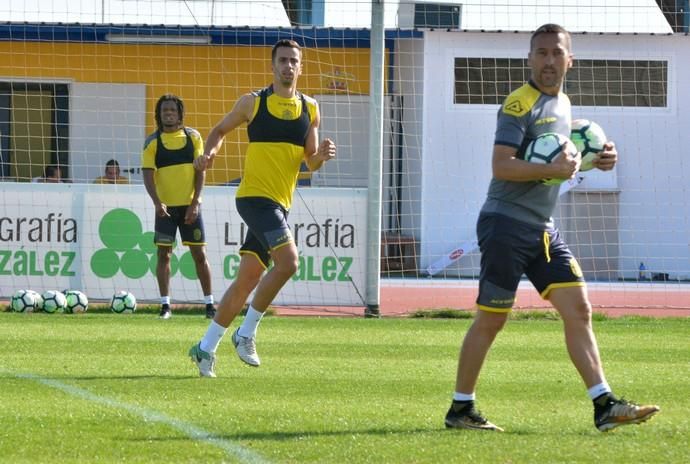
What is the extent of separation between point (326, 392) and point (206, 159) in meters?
1.90

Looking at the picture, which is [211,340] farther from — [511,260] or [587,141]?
[587,141]

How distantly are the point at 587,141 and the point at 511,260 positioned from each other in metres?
0.73

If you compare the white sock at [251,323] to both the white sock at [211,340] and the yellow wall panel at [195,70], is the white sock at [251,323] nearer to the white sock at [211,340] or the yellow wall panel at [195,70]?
the white sock at [211,340]

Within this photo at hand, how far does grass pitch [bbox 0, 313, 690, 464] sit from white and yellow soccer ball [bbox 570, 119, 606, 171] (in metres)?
1.35

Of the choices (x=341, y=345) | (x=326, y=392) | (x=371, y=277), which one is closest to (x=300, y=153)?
(x=326, y=392)

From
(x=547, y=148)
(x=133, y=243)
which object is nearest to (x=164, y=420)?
(x=547, y=148)

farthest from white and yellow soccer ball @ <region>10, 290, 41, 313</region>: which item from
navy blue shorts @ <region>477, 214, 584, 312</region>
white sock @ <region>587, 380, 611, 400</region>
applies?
white sock @ <region>587, 380, 611, 400</region>

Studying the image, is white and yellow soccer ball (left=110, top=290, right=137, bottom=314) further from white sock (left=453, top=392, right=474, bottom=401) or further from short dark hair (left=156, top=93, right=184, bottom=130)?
white sock (left=453, top=392, right=474, bottom=401)

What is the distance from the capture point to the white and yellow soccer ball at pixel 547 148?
6570 mm

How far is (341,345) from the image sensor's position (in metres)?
12.1

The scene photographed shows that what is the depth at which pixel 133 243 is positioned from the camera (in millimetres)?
16828

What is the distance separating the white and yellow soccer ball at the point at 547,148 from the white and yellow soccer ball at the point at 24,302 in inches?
400

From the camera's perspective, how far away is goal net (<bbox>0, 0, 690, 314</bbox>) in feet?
69.3

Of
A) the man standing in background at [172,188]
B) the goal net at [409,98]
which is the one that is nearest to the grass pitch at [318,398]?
the man standing in background at [172,188]
